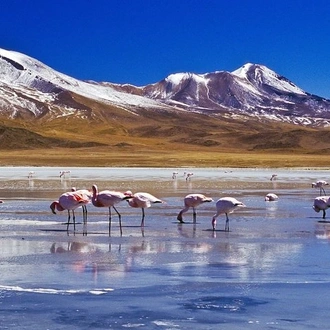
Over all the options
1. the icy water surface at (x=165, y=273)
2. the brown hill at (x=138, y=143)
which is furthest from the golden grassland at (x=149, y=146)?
the icy water surface at (x=165, y=273)

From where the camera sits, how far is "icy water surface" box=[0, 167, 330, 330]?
25.7ft

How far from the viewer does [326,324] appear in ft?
24.8

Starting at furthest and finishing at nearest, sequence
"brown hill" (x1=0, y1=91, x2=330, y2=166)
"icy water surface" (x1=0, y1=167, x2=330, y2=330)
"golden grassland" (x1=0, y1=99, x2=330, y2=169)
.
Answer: "brown hill" (x1=0, y1=91, x2=330, y2=166)
"golden grassland" (x1=0, y1=99, x2=330, y2=169)
"icy water surface" (x1=0, y1=167, x2=330, y2=330)

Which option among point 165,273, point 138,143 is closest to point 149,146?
point 138,143

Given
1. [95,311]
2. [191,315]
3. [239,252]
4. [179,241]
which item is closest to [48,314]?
[95,311]

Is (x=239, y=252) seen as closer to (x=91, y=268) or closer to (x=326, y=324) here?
(x=91, y=268)

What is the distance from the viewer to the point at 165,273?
34.0 ft

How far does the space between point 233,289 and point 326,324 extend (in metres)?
1.90

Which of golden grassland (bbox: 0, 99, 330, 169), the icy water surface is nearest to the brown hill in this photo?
golden grassland (bbox: 0, 99, 330, 169)

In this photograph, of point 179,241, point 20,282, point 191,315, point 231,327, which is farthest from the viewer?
point 179,241

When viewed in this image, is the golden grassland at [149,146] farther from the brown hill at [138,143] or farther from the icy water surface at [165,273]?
the icy water surface at [165,273]

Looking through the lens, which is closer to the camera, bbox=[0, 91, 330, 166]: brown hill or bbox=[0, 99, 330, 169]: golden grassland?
bbox=[0, 99, 330, 169]: golden grassland

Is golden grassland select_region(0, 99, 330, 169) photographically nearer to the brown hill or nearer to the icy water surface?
the brown hill

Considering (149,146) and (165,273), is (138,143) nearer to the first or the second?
(149,146)
